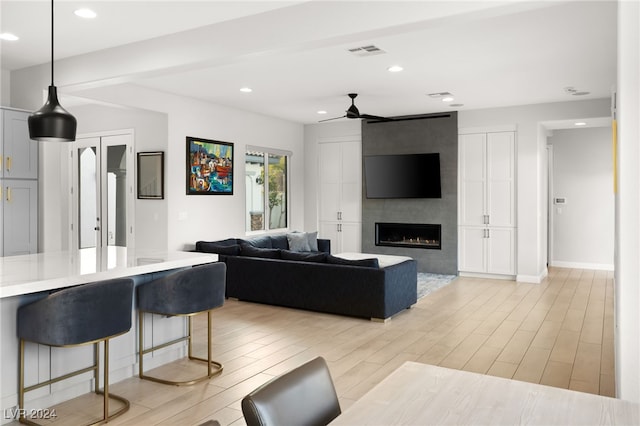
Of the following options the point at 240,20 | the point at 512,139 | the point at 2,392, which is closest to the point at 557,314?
the point at 512,139

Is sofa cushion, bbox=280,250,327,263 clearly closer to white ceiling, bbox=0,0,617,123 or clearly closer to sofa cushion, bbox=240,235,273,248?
sofa cushion, bbox=240,235,273,248

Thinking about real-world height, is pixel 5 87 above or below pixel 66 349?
above

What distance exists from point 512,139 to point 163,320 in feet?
19.7

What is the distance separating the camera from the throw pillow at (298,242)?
7.91 m

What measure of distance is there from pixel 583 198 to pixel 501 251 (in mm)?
2152

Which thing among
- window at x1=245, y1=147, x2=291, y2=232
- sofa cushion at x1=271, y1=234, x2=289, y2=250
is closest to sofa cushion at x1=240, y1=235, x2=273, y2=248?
sofa cushion at x1=271, y1=234, x2=289, y2=250

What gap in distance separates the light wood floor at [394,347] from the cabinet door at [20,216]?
1.96 metres

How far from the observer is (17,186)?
16.7ft

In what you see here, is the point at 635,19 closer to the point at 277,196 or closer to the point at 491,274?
the point at 491,274

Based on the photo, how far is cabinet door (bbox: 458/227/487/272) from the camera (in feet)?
26.6

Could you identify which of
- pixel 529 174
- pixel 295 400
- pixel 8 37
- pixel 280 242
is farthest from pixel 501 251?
pixel 295 400

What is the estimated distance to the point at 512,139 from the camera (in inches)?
307

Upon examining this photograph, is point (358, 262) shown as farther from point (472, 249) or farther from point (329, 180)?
point (329, 180)

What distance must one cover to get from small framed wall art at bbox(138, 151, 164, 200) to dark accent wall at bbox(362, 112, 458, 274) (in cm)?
371
